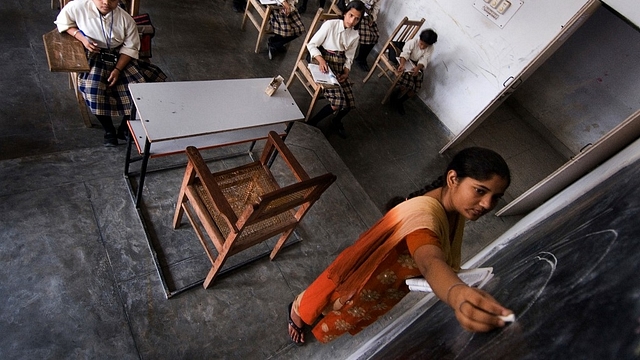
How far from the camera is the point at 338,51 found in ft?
11.6

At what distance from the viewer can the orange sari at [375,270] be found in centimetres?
106

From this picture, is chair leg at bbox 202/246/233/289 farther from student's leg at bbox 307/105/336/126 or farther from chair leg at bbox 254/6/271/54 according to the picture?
chair leg at bbox 254/6/271/54

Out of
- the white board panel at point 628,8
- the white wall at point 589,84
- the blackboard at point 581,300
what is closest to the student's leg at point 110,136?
→ the blackboard at point 581,300

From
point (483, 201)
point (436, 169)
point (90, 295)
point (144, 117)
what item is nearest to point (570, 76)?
point (436, 169)

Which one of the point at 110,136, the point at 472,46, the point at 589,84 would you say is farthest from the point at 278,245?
the point at 589,84

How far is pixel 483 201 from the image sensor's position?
1094 mm

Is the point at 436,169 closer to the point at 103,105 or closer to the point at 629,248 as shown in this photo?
the point at 103,105

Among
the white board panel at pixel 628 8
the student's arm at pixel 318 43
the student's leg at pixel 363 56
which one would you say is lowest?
the student's leg at pixel 363 56

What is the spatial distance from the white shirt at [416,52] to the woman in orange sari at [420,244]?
329 centimetres

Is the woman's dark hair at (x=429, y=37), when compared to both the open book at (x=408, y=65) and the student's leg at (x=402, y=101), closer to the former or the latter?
the open book at (x=408, y=65)

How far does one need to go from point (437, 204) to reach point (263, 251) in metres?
1.52

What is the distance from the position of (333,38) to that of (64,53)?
2.32m

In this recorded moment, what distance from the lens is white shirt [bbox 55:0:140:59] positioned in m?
2.01

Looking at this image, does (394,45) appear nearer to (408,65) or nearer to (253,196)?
(408,65)
